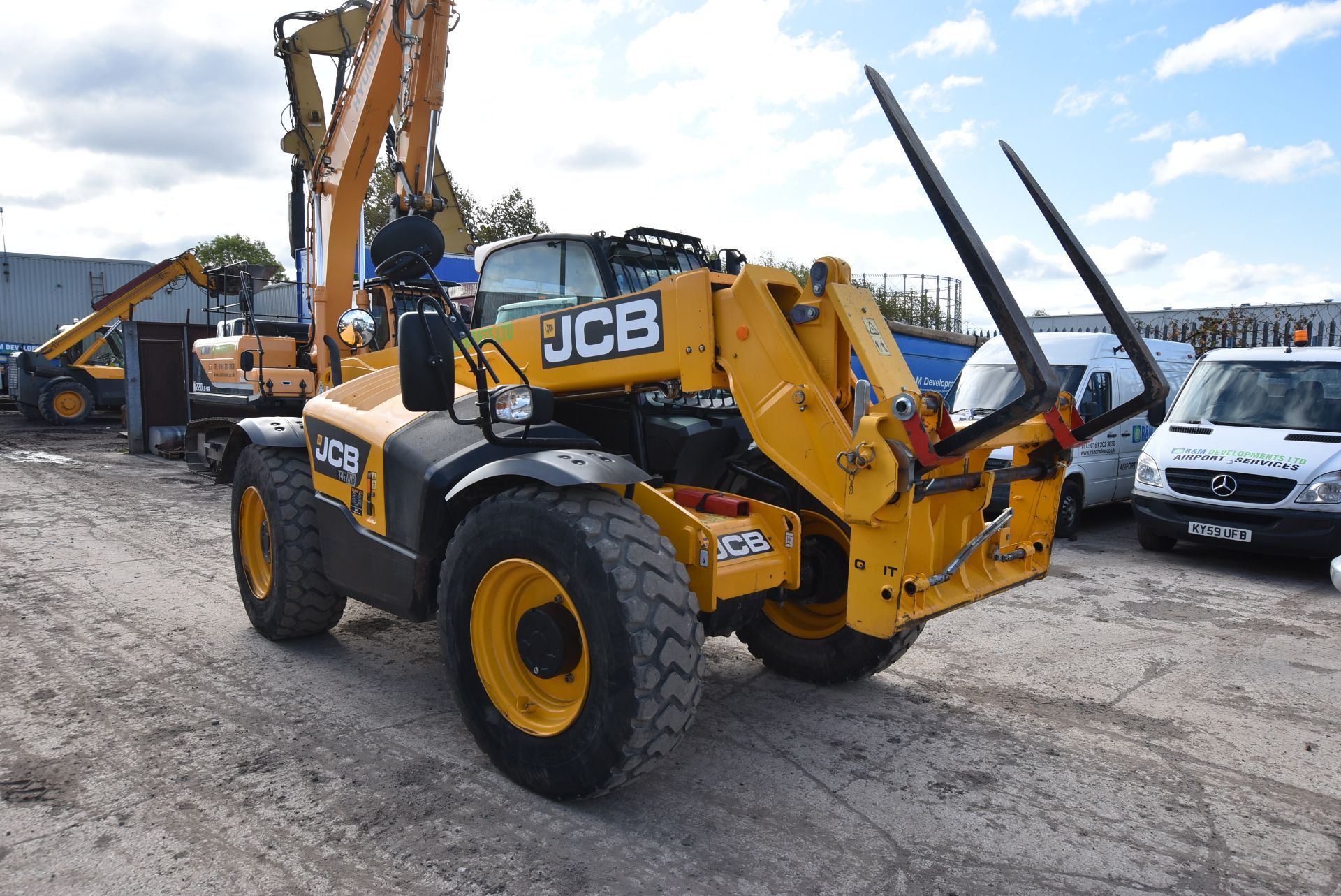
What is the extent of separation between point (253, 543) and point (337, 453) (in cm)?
132

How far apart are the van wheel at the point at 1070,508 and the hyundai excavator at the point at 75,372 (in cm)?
1698

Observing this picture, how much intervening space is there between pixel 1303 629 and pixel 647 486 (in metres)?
5.16

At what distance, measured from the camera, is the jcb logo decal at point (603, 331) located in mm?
3678

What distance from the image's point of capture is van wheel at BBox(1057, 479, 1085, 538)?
30.6 ft

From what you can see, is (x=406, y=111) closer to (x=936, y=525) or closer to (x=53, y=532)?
(x=53, y=532)

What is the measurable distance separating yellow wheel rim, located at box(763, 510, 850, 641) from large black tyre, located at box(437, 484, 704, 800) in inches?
48.6

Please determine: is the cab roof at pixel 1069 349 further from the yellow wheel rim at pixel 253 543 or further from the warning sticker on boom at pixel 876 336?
the yellow wheel rim at pixel 253 543

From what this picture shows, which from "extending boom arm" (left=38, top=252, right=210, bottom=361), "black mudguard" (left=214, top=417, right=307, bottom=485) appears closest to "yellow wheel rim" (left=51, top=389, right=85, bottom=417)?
"extending boom arm" (left=38, top=252, right=210, bottom=361)

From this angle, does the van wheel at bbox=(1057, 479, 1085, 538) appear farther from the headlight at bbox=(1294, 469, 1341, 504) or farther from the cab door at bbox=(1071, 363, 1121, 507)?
the headlight at bbox=(1294, 469, 1341, 504)

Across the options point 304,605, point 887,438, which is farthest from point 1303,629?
point 304,605

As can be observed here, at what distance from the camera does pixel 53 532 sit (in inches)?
316

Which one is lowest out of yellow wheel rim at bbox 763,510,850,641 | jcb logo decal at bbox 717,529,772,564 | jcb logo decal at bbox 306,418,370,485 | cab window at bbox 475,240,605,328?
yellow wheel rim at bbox 763,510,850,641

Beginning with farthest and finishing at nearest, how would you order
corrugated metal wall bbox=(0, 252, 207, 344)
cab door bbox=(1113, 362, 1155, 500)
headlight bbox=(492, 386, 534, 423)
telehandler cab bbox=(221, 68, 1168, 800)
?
corrugated metal wall bbox=(0, 252, 207, 344), cab door bbox=(1113, 362, 1155, 500), headlight bbox=(492, 386, 534, 423), telehandler cab bbox=(221, 68, 1168, 800)

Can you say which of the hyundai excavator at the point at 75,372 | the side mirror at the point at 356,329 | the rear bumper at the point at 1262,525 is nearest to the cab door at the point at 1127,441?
the rear bumper at the point at 1262,525
